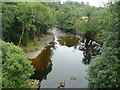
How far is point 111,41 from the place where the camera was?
10188mm

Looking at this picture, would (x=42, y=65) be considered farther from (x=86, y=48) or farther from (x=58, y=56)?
(x=86, y=48)

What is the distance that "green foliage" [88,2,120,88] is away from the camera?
31.4ft

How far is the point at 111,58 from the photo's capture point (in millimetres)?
9891

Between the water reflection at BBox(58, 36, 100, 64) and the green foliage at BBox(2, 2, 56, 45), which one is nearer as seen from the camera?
the green foliage at BBox(2, 2, 56, 45)


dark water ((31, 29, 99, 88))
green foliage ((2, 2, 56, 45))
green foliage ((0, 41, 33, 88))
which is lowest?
dark water ((31, 29, 99, 88))

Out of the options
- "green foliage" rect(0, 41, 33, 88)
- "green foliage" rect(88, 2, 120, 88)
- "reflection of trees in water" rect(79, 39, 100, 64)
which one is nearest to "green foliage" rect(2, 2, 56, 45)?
"reflection of trees in water" rect(79, 39, 100, 64)

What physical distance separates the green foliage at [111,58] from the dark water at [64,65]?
4.78 meters

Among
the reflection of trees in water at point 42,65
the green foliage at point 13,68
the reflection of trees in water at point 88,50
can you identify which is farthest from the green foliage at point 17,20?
the green foliage at point 13,68

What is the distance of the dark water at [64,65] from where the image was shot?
15445 mm

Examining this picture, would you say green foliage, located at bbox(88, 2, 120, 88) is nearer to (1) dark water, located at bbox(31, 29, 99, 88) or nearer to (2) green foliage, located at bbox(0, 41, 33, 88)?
(2) green foliage, located at bbox(0, 41, 33, 88)

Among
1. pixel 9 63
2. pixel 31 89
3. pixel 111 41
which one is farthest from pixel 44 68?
pixel 111 41

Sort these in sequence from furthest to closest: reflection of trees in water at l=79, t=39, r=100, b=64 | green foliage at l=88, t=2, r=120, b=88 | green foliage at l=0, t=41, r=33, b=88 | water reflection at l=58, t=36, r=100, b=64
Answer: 1. water reflection at l=58, t=36, r=100, b=64
2. reflection of trees in water at l=79, t=39, r=100, b=64
3. green foliage at l=0, t=41, r=33, b=88
4. green foliage at l=88, t=2, r=120, b=88

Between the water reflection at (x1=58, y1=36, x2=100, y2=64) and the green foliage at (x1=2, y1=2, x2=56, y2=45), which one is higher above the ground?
the green foliage at (x1=2, y1=2, x2=56, y2=45)

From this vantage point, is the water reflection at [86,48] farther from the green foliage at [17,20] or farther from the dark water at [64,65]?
the green foliage at [17,20]
